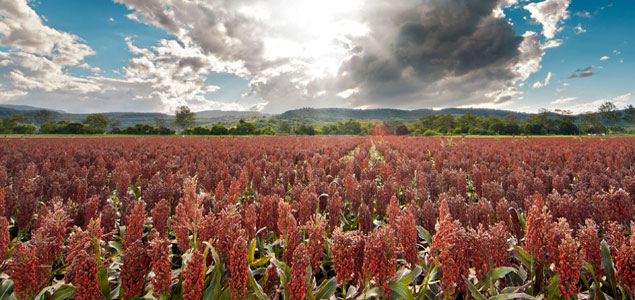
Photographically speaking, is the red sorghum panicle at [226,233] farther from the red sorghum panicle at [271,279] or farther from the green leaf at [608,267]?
the green leaf at [608,267]

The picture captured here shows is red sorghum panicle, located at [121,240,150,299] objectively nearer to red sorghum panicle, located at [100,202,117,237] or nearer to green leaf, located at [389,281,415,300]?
red sorghum panicle, located at [100,202,117,237]

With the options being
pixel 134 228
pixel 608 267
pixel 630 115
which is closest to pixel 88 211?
pixel 134 228

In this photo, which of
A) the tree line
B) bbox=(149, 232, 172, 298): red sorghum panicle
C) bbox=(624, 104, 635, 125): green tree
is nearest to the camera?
bbox=(149, 232, 172, 298): red sorghum panicle

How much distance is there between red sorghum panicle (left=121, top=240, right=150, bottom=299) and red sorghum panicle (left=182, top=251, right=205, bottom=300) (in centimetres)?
39

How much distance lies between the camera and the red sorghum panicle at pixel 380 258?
1718 mm

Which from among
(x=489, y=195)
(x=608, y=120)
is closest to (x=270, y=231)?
(x=489, y=195)

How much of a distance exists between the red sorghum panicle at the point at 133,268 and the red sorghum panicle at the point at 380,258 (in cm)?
145

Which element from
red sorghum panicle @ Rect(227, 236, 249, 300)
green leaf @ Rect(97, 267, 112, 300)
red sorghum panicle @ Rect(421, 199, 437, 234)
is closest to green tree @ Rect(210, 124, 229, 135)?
red sorghum panicle @ Rect(421, 199, 437, 234)

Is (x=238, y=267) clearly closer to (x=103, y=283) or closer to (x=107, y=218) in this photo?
(x=103, y=283)

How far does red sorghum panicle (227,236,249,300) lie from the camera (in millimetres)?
1564

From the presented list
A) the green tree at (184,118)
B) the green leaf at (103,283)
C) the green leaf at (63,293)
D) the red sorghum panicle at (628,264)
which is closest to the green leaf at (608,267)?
the red sorghum panicle at (628,264)

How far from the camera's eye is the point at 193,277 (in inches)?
60.4

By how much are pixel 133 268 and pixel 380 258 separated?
1.60 m

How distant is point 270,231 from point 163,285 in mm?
1462
